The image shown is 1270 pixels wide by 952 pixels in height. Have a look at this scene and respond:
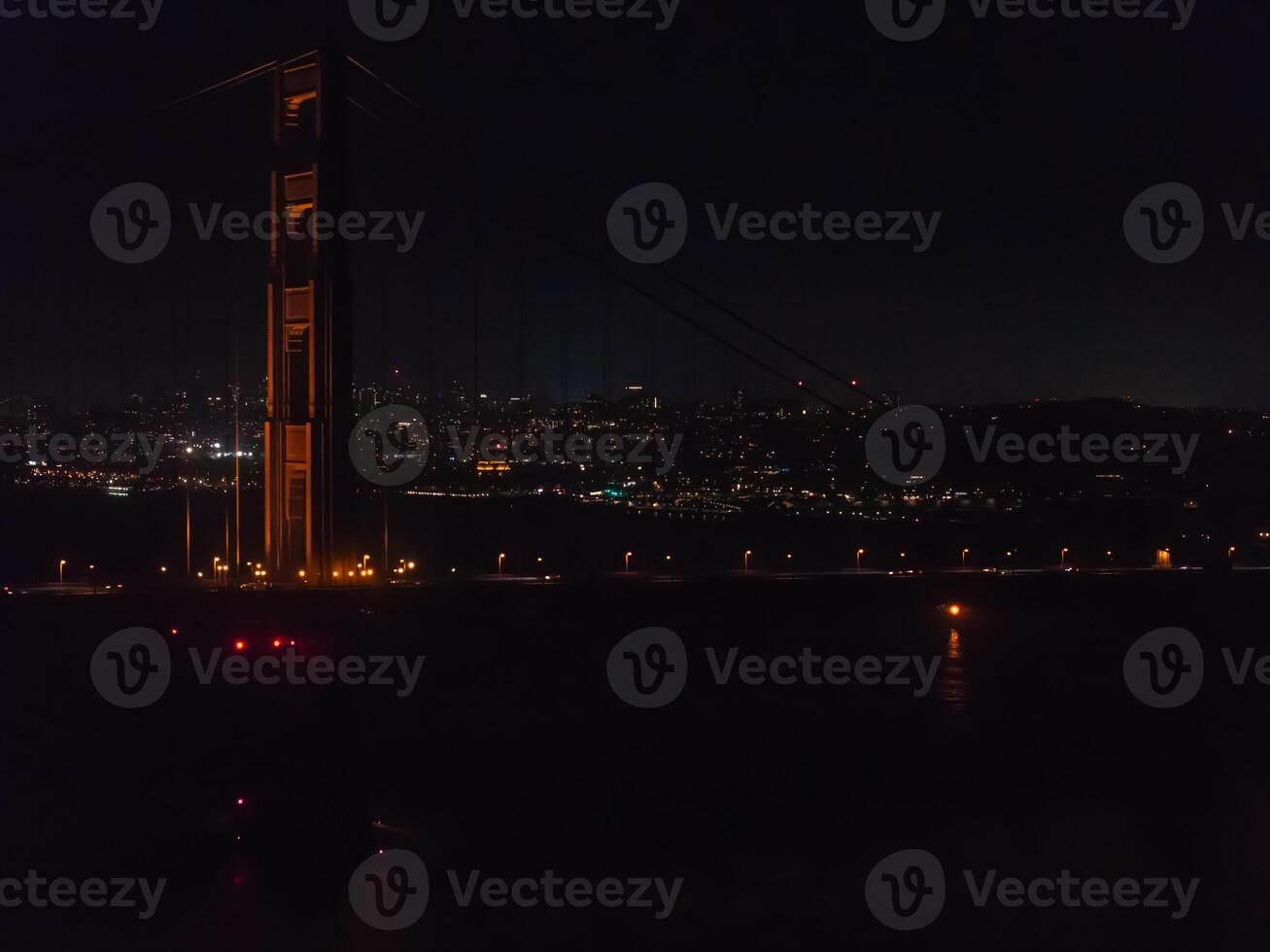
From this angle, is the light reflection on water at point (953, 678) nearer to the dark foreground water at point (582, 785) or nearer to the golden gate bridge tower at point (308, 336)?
the dark foreground water at point (582, 785)

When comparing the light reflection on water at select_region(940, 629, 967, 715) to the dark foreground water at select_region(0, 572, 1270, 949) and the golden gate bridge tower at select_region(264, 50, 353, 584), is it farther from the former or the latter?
the golden gate bridge tower at select_region(264, 50, 353, 584)

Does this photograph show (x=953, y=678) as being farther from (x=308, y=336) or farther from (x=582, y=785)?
(x=308, y=336)

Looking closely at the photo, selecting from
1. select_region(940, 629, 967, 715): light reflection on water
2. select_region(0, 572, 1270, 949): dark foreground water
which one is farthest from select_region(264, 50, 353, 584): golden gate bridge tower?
select_region(940, 629, 967, 715): light reflection on water

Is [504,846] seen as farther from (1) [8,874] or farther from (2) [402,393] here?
(2) [402,393]

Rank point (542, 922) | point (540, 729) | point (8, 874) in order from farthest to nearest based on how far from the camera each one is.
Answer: point (540, 729)
point (8, 874)
point (542, 922)

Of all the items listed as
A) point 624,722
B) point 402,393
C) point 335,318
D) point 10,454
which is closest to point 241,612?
point 335,318
